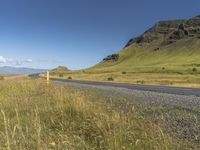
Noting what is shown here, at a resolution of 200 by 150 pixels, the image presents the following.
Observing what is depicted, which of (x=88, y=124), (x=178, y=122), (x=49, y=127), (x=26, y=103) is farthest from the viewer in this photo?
(x=26, y=103)

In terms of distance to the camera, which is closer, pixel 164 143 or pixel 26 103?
pixel 164 143

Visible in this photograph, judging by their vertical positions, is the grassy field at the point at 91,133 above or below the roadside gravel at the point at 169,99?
above

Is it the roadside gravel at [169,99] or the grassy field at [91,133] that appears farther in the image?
the roadside gravel at [169,99]

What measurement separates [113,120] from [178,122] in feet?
9.99

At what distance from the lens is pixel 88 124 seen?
5203 millimetres

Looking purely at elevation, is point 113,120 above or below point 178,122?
above

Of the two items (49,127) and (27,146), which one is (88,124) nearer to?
(49,127)

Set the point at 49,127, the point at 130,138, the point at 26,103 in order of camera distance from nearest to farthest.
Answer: the point at 130,138 < the point at 49,127 < the point at 26,103

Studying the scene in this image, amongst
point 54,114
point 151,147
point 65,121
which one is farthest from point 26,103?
point 151,147

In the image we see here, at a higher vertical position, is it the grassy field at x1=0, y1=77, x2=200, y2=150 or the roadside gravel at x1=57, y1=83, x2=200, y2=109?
the grassy field at x1=0, y1=77, x2=200, y2=150

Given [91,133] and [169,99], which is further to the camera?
[169,99]

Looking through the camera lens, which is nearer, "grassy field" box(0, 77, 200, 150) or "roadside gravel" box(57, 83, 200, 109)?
"grassy field" box(0, 77, 200, 150)

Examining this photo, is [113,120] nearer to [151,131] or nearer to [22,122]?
[151,131]

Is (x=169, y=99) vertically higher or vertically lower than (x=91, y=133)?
lower
